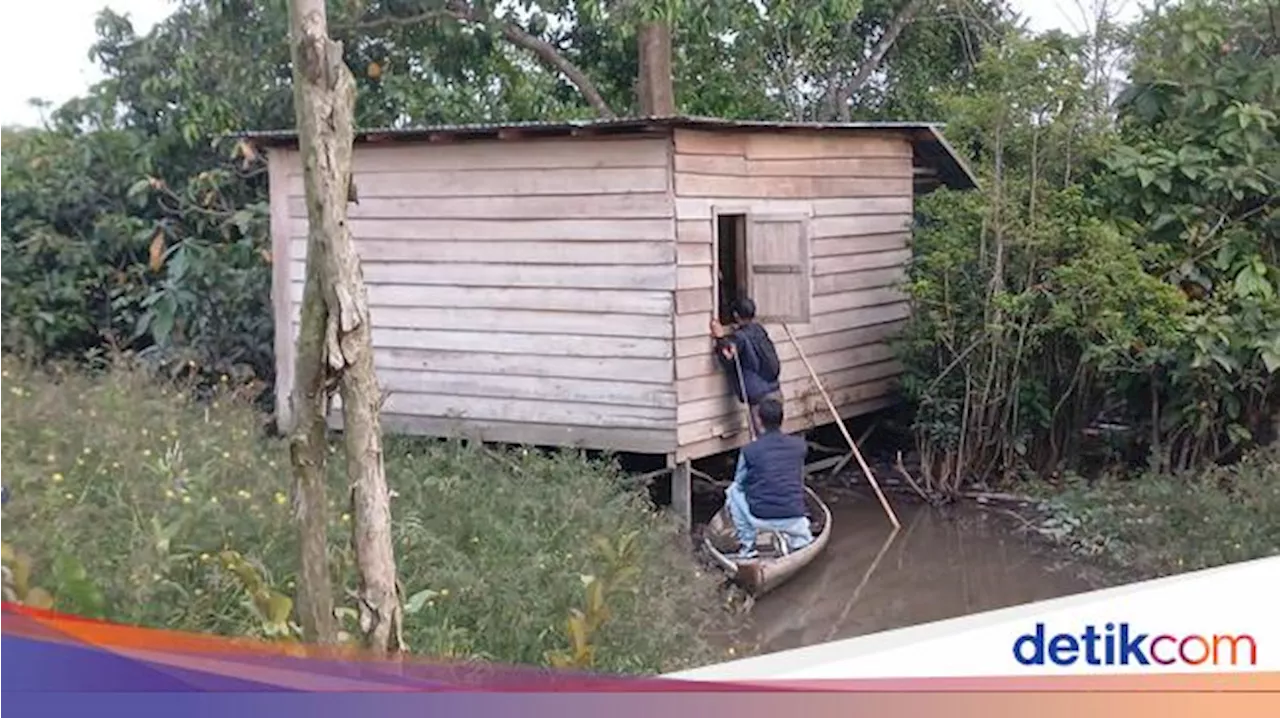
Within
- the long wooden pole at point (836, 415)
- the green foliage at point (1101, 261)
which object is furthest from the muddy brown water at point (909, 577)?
the green foliage at point (1101, 261)

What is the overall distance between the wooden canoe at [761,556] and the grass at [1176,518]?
1.77m

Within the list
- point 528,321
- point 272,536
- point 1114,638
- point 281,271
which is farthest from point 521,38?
point 1114,638

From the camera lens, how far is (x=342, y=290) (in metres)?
4.05

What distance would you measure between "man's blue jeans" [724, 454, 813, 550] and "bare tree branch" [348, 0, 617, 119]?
621 cm

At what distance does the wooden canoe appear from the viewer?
8.27 metres

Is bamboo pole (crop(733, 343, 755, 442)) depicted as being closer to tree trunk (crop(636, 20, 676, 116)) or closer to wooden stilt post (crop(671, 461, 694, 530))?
wooden stilt post (crop(671, 461, 694, 530))

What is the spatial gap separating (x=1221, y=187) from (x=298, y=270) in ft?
22.9

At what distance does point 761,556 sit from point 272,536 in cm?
361

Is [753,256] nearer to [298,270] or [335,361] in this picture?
[298,270]

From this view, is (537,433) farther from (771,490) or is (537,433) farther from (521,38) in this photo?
(521,38)

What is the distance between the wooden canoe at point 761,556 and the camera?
8273 mm

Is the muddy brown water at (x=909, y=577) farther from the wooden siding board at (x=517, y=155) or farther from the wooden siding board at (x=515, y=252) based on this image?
the wooden siding board at (x=517, y=155)

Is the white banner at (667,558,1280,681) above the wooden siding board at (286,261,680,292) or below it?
below

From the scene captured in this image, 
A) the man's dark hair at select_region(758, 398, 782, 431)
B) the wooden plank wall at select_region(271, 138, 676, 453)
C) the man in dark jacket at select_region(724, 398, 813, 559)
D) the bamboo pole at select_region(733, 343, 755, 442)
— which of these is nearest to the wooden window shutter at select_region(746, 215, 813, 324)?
the bamboo pole at select_region(733, 343, 755, 442)
